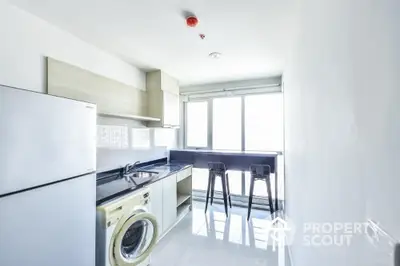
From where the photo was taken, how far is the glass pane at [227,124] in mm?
4172

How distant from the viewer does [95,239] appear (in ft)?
5.33

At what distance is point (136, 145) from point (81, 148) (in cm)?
174

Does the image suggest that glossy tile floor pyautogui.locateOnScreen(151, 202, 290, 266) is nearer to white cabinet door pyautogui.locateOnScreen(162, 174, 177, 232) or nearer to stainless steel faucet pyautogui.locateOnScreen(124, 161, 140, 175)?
white cabinet door pyautogui.locateOnScreen(162, 174, 177, 232)

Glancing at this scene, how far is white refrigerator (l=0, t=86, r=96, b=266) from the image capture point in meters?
1.02

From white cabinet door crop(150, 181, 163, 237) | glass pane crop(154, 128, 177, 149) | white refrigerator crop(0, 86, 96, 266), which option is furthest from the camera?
glass pane crop(154, 128, 177, 149)

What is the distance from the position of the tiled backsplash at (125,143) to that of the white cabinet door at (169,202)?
67cm

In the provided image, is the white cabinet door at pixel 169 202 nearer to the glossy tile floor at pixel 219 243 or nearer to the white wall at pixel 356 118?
the glossy tile floor at pixel 219 243

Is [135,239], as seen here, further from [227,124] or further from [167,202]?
[227,124]

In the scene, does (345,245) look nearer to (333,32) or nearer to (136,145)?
(333,32)

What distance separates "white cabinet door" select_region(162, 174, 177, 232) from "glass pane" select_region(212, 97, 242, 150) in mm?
1580

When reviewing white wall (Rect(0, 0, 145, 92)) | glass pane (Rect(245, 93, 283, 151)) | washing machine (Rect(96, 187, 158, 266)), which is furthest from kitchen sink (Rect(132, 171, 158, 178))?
glass pane (Rect(245, 93, 283, 151))

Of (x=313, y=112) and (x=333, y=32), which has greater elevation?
(x=333, y=32)

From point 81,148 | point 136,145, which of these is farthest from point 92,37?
point 136,145
